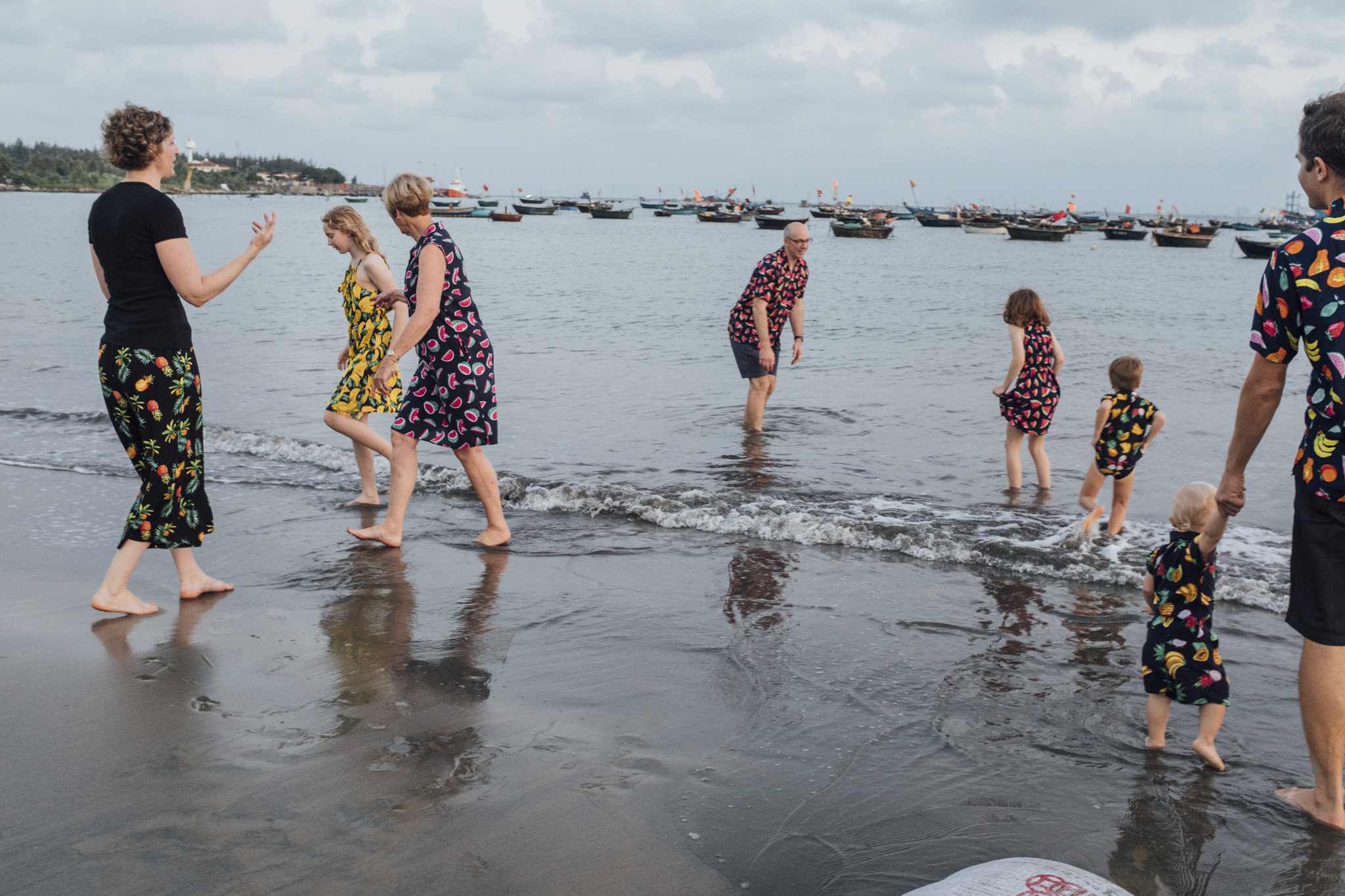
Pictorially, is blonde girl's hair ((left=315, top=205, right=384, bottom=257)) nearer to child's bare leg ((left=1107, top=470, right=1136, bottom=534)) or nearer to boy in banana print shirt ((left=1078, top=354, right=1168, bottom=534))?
boy in banana print shirt ((left=1078, top=354, right=1168, bottom=534))

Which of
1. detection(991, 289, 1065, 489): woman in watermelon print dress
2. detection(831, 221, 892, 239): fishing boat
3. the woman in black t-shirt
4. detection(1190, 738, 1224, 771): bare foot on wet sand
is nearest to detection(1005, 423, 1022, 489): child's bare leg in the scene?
detection(991, 289, 1065, 489): woman in watermelon print dress

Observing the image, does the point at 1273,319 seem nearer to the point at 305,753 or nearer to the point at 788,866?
the point at 788,866

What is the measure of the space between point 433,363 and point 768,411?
611 centimetres

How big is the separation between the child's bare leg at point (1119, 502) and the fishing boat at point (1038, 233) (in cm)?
7678

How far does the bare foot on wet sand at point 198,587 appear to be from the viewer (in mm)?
4664

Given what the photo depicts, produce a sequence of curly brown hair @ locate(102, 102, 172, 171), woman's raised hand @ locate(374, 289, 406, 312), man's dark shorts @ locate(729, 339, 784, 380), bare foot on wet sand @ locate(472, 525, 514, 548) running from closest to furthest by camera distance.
A: curly brown hair @ locate(102, 102, 172, 171) → woman's raised hand @ locate(374, 289, 406, 312) → bare foot on wet sand @ locate(472, 525, 514, 548) → man's dark shorts @ locate(729, 339, 784, 380)

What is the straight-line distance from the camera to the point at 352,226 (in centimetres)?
612

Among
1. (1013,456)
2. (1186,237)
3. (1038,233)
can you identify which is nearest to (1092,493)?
(1013,456)

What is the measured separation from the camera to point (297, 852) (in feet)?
8.61

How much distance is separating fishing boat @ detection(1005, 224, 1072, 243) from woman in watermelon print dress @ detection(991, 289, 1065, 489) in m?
75.7

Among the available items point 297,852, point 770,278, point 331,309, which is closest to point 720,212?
point 331,309

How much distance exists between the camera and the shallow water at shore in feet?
9.01

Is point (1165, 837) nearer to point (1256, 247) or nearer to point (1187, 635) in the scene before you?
point (1187, 635)

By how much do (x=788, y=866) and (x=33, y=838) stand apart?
202 centimetres
